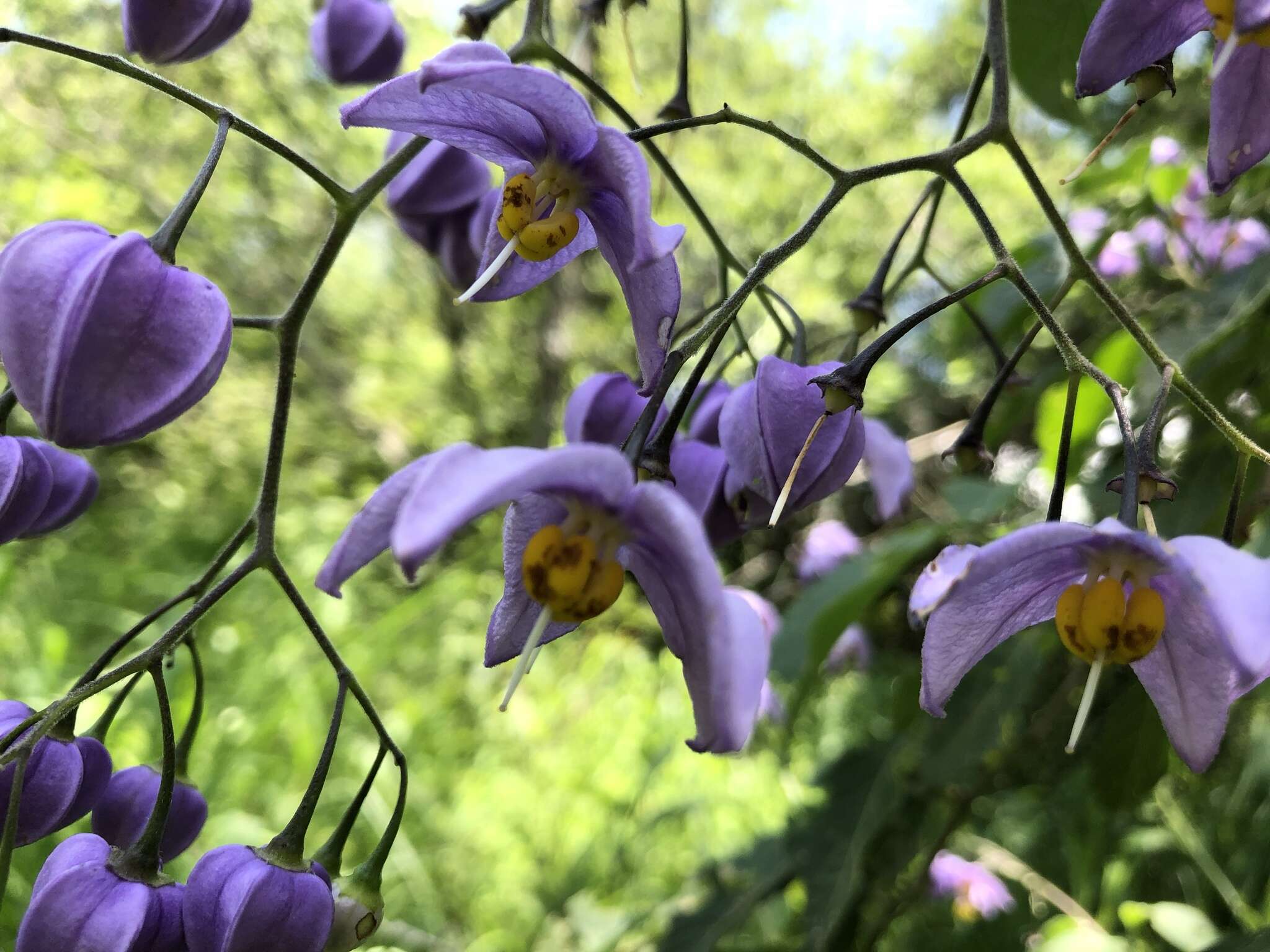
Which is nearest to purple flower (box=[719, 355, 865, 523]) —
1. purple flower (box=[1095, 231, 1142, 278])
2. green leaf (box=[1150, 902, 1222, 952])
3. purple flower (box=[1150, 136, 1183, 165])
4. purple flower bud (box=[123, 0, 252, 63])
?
purple flower bud (box=[123, 0, 252, 63])

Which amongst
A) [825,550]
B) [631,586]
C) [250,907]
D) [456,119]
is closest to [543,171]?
[456,119]

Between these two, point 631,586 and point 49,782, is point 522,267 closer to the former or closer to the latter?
point 49,782

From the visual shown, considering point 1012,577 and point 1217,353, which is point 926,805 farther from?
point 1012,577

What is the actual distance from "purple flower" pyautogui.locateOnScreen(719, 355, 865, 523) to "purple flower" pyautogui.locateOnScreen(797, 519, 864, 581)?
1693 mm

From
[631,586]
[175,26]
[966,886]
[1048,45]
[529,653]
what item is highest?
[631,586]

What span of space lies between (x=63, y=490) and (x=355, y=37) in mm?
529

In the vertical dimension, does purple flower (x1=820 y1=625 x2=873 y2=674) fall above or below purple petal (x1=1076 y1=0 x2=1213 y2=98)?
above

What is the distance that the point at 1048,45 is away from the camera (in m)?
0.77

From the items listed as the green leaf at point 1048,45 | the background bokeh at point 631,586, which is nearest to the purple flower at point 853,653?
the background bokeh at point 631,586

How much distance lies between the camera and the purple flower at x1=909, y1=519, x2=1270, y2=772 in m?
0.39

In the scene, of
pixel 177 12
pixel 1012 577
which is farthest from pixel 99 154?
pixel 1012 577

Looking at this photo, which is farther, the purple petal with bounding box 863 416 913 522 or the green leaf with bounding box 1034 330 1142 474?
the green leaf with bounding box 1034 330 1142 474

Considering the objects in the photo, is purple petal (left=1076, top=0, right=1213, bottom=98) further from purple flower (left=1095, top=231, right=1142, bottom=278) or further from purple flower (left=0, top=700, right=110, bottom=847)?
purple flower (left=1095, top=231, right=1142, bottom=278)

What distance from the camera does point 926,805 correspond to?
1.42 m
